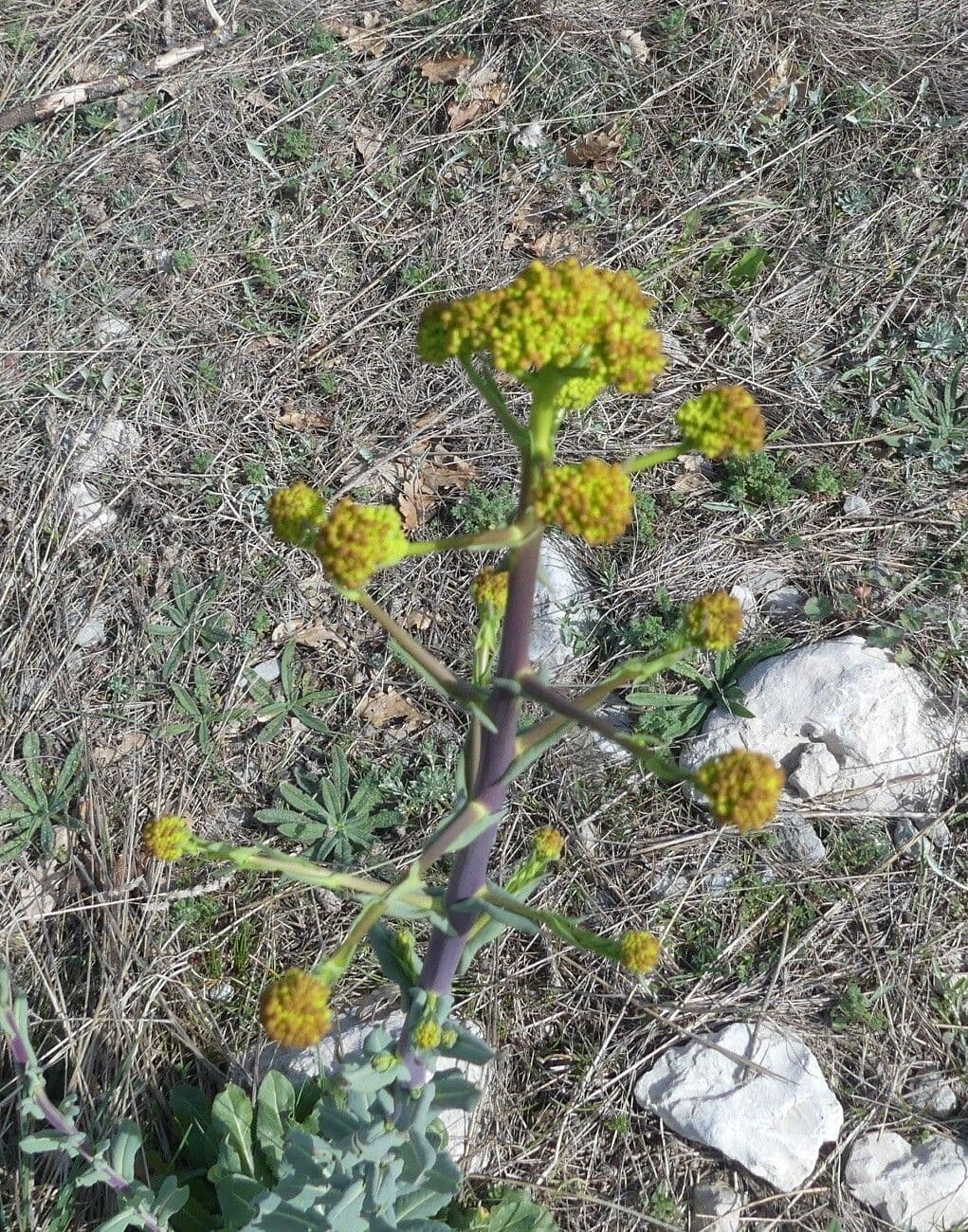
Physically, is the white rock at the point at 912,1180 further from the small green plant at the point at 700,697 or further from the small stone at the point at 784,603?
the small stone at the point at 784,603

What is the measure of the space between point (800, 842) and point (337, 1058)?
138cm

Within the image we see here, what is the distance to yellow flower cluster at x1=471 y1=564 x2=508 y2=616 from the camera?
6.12 ft

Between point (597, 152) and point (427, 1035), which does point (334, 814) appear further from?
point (597, 152)

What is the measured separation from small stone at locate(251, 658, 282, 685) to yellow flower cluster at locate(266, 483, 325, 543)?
5.65ft

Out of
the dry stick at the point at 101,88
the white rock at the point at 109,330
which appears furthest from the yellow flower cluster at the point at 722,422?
the dry stick at the point at 101,88

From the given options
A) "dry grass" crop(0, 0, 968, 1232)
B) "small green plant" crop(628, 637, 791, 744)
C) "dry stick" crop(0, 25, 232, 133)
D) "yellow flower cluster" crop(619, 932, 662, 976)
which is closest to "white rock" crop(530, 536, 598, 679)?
"dry grass" crop(0, 0, 968, 1232)

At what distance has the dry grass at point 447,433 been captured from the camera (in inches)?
108

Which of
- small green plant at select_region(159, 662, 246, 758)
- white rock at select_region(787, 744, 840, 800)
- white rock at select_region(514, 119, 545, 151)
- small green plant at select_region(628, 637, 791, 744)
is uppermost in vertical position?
white rock at select_region(514, 119, 545, 151)

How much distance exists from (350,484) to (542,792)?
4.18 feet

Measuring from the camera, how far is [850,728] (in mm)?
2941

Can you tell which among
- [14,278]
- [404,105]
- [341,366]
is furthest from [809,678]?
[14,278]

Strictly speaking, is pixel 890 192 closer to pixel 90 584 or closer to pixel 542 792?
pixel 542 792

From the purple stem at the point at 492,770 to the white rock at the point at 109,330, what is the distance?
2.81m

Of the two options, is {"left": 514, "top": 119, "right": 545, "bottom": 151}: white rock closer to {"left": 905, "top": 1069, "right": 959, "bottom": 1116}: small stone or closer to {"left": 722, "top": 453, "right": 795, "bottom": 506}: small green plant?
{"left": 722, "top": 453, "right": 795, "bottom": 506}: small green plant
